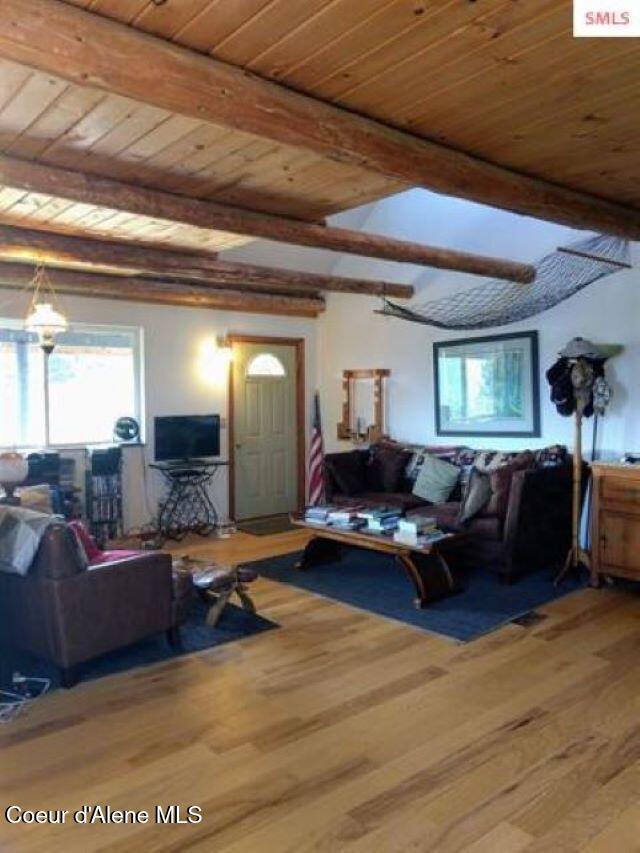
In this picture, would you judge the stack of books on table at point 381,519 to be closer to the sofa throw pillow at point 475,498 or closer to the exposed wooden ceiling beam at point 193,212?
the sofa throw pillow at point 475,498

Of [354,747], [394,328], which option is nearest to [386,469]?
[394,328]

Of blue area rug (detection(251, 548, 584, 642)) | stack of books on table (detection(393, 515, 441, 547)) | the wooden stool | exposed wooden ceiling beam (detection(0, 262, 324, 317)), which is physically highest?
exposed wooden ceiling beam (detection(0, 262, 324, 317))

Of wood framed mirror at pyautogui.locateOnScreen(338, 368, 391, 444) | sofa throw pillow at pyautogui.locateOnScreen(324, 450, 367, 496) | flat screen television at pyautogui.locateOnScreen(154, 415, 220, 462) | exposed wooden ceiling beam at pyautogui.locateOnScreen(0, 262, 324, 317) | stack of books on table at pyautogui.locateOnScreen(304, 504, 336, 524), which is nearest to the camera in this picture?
stack of books on table at pyautogui.locateOnScreen(304, 504, 336, 524)

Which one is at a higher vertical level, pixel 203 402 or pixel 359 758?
pixel 203 402

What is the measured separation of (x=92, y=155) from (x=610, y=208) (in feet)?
8.91

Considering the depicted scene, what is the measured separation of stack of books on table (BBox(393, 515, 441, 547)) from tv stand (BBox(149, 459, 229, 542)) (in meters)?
2.77

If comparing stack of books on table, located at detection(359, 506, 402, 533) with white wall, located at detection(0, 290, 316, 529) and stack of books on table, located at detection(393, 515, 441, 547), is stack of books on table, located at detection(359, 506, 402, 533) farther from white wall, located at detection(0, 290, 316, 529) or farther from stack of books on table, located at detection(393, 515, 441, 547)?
white wall, located at detection(0, 290, 316, 529)

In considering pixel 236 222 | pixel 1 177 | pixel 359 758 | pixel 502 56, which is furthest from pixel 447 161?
pixel 359 758

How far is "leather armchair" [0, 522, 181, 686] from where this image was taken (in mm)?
3133

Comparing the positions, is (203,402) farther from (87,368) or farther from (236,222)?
(236,222)

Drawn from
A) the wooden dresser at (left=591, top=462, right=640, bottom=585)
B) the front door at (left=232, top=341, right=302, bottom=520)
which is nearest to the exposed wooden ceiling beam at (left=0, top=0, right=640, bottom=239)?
the wooden dresser at (left=591, top=462, right=640, bottom=585)

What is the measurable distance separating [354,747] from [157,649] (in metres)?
1.45

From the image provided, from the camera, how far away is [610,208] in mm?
3695

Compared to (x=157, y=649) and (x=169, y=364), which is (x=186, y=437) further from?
(x=157, y=649)
